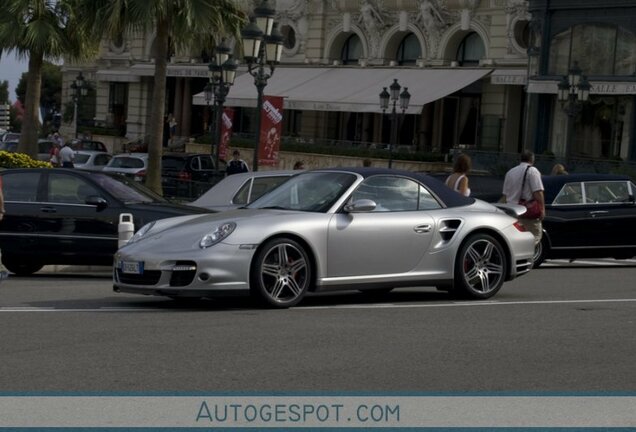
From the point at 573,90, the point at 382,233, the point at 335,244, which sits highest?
the point at 573,90

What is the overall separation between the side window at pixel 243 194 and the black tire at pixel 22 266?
8.80 ft

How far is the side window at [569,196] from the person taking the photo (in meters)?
22.0

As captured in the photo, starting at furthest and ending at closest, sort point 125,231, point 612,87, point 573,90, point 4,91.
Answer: point 4,91, point 612,87, point 573,90, point 125,231

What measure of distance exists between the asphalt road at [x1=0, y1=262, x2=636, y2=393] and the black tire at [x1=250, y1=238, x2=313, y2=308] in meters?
0.16

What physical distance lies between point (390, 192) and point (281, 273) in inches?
65.9

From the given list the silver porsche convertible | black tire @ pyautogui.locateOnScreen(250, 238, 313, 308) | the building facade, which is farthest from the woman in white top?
the building facade

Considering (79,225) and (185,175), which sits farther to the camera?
(185,175)

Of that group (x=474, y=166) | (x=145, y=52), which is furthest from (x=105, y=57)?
(x=474, y=166)

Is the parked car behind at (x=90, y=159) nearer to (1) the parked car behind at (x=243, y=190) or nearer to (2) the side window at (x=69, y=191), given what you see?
(1) the parked car behind at (x=243, y=190)

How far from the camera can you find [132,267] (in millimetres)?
12953

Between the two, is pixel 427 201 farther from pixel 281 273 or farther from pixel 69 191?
pixel 69 191

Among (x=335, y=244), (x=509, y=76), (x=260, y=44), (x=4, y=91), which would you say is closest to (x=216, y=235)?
(x=335, y=244)

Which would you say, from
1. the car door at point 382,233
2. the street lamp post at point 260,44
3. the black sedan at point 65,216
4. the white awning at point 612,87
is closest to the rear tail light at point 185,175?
the street lamp post at point 260,44

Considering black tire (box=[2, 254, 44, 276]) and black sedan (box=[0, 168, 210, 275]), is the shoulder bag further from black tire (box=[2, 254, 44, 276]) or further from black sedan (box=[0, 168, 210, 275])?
black tire (box=[2, 254, 44, 276])
